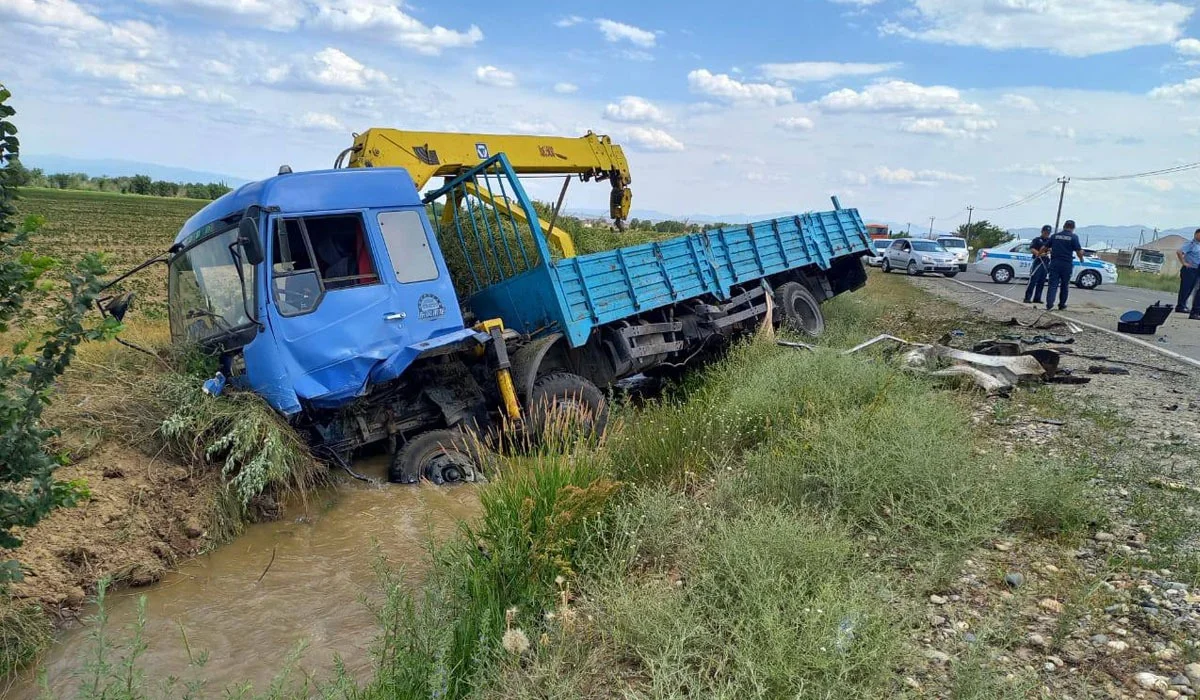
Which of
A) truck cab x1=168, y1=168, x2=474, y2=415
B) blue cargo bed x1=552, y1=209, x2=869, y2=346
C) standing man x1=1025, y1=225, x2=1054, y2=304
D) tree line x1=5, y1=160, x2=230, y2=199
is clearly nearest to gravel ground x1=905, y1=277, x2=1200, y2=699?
blue cargo bed x1=552, y1=209, x2=869, y2=346

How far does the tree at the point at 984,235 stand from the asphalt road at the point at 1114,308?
73.9 feet

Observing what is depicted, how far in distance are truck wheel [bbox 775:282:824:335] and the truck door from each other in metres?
5.46

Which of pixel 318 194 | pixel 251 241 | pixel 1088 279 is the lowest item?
pixel 1088 279

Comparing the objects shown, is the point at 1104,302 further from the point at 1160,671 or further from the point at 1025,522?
the point at 1160,671

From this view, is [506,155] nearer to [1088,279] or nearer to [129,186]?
[1088,279]

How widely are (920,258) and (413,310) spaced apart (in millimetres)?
23869

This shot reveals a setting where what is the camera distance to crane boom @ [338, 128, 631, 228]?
6977 mm

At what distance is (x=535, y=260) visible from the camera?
726 centimetres

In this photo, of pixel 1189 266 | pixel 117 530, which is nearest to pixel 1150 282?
pixel 1189 266

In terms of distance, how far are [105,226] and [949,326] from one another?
28289mm

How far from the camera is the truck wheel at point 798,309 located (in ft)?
31.6

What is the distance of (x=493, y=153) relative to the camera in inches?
309

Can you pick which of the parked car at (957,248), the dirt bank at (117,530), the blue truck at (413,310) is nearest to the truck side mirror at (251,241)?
the blue truck at (413,310)

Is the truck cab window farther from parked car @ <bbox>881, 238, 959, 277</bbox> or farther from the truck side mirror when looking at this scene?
parked car @ <bbox>881, 238, 959, 277</bbox>
